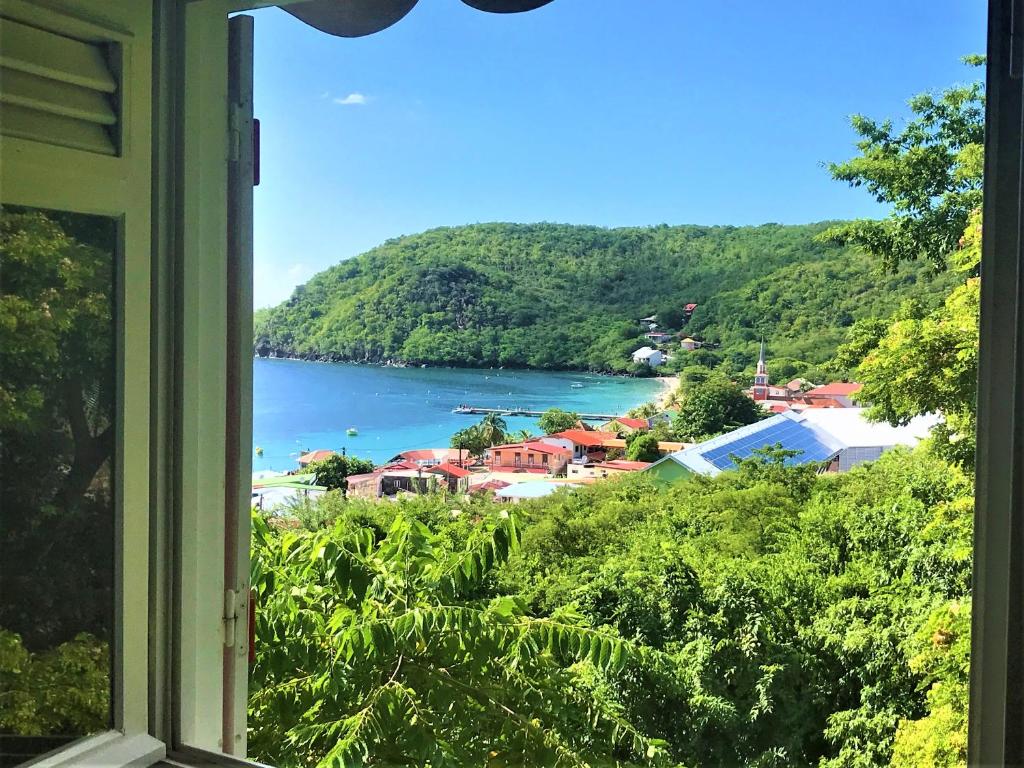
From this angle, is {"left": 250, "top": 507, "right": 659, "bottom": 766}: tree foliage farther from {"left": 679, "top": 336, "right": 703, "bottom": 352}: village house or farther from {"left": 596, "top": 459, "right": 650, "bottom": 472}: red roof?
{"left": 679, "top": 336, "right": 703, "bottom": 352}: village house

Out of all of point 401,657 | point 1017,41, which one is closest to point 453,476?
point 401,657

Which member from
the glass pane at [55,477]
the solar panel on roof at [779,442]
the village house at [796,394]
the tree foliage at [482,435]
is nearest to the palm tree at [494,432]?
the tree foliage at [482,435]

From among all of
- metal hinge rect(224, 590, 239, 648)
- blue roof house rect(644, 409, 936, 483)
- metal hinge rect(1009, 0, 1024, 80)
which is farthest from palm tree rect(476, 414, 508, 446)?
metal hinge rect(1009, 0, 1024, 80)

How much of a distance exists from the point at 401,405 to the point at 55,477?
3.23 metres

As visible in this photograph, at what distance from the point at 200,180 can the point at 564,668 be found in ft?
8.49

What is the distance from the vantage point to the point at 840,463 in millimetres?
3395

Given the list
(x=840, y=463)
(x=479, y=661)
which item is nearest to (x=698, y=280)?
(x=840, y=463)

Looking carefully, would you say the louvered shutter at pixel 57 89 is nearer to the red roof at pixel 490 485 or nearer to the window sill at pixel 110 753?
the window sill at pixel 110 753

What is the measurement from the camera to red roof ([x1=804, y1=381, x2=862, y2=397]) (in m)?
3.26

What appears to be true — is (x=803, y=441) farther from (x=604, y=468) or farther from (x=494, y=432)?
(x=494, y=432)

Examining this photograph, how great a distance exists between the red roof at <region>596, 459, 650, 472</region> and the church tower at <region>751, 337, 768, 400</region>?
1.83ft

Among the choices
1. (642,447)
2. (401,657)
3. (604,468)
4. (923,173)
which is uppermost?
(923,173)

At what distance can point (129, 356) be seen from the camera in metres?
0.96

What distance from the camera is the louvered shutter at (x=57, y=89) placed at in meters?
0.84
